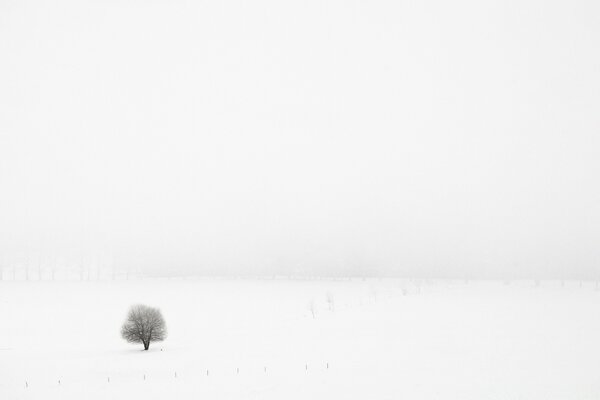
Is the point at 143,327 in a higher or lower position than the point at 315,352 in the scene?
higher

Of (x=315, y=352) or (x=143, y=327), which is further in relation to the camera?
(x=143, y=327)

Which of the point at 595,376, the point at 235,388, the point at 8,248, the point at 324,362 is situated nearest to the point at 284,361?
the point at 324,362

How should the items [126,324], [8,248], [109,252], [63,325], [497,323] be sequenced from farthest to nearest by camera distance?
[109,252] → [8,248] → [63,325] → [497,323] → [126,324]

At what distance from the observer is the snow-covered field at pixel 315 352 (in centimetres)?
2906

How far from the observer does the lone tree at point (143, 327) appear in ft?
150

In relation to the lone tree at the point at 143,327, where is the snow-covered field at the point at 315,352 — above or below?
below

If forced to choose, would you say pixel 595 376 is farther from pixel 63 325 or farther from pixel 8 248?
pixel 8 248

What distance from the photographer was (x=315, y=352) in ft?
130

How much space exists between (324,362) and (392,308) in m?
33.8

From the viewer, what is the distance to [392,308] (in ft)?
219

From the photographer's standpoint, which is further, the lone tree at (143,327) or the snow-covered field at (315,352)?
the lone tree at (143,327)

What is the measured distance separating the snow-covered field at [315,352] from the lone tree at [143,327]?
1583mm

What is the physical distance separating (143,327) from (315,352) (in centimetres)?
2124

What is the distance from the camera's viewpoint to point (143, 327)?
150 ft
